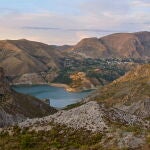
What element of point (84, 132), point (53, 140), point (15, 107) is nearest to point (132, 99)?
point (15, 107)

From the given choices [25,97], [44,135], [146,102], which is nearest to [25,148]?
[44,135]

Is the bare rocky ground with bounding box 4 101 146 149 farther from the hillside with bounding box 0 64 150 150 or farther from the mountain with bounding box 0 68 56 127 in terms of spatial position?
the mountain with bounding box 0 68 56 127

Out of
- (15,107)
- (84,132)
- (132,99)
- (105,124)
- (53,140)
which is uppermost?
(105,124)

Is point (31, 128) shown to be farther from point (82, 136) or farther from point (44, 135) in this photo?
point (82, 136)

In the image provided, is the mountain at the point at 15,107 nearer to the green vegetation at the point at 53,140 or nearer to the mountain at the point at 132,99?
the mountain at the point at 132,99

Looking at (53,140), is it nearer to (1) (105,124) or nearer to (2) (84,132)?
(2) (84,132)

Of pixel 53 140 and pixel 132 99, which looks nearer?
pixel 53 140

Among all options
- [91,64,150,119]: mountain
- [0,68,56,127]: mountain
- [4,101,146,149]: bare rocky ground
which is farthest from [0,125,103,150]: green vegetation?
[91,64,150,119]: mountain

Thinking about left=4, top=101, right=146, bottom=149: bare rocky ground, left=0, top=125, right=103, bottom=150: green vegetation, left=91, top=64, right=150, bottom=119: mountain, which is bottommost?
left=91, top=64, right=150, bottom=119: mountain

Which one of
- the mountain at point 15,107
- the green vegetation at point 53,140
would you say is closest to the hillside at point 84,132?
the green vegetation at point 53,140
